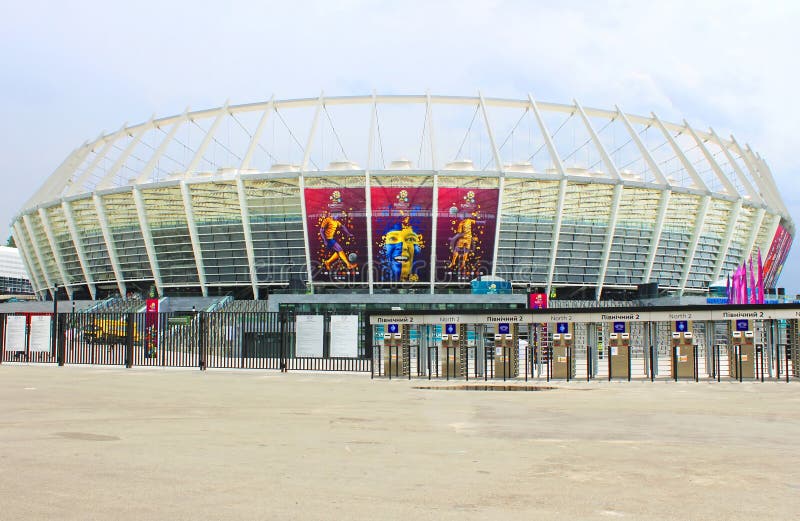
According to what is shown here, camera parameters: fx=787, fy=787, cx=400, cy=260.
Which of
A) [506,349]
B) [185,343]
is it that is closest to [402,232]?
[185,343]

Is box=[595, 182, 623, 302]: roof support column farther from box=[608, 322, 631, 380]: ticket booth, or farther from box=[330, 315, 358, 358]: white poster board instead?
box=[330, 315, 358, 358]: white poster board

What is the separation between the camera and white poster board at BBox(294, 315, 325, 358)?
27.2 m

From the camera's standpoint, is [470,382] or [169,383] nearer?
[169,383]

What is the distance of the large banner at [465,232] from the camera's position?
58.6 m

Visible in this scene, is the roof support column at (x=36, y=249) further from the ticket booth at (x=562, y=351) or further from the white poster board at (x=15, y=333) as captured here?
the ticket booth at (x=562, y=351)

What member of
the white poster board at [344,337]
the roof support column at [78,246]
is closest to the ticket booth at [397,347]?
the white poster board at [344,337]

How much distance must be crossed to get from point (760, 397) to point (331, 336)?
45.5 ft

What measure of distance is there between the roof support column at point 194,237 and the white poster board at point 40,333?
29913mm

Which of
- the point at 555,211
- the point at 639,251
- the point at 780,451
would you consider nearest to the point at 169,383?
the point at 780,451

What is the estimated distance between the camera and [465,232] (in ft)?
197

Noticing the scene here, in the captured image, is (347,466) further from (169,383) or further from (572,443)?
(169,383)

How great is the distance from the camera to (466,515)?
6.24 meters

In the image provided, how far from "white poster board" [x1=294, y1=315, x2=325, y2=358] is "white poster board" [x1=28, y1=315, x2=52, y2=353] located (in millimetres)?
11050

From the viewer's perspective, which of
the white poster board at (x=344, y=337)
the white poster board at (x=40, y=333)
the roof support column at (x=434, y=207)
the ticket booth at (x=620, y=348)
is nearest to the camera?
the ticket booth at (x=620, y=348)
